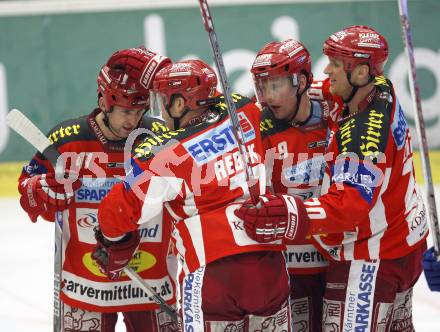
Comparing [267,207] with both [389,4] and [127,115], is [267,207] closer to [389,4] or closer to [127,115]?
[127,115]

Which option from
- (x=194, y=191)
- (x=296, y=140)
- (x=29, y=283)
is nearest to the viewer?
(x=194, y=191)

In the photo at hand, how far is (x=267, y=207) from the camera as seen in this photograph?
127 inches

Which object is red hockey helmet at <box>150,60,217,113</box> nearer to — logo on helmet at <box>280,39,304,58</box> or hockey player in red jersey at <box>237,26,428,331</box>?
logo on helmet at <box>280,39,304,58</box>

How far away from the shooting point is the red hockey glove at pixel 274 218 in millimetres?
3211

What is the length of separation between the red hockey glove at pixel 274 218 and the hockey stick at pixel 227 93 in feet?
0.20

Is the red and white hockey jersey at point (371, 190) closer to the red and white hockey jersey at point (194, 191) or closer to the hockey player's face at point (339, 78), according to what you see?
the hockey player's face at point (339, 78)

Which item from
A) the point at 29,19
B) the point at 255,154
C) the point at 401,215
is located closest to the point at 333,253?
the point at 401,215

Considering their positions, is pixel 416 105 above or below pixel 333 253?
above

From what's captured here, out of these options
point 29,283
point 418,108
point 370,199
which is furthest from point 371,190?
point 29,283

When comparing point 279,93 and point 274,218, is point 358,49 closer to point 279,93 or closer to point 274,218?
point 279,93

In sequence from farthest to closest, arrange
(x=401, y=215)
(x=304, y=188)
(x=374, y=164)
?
(x=304, y=188), (x=401, y=215), (x=374, y=164)

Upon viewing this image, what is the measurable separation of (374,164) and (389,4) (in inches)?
216

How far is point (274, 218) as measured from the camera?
10.5 ft

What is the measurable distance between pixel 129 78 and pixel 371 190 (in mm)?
1053
